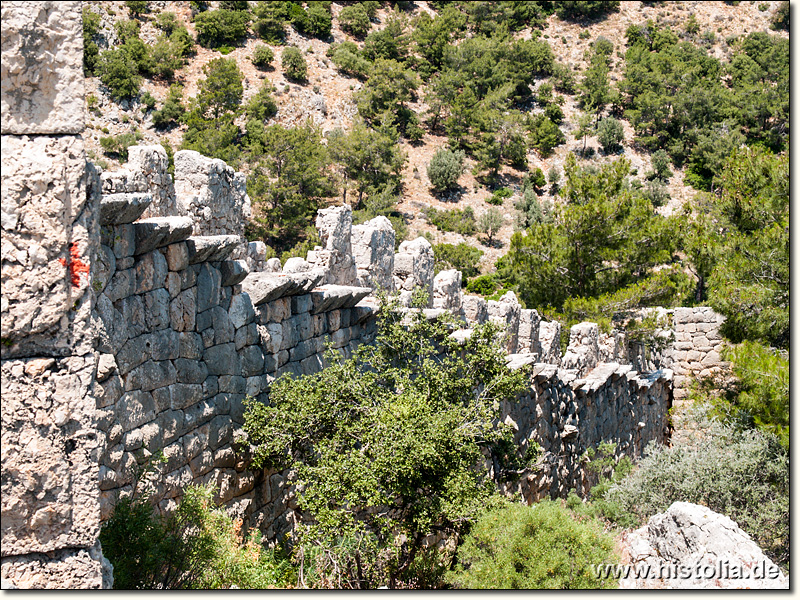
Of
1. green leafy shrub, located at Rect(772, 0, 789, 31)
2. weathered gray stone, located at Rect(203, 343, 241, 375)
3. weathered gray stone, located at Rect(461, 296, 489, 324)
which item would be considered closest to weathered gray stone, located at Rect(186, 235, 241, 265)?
weathered gray stone, located at Rect(203, 343, 241, 375)

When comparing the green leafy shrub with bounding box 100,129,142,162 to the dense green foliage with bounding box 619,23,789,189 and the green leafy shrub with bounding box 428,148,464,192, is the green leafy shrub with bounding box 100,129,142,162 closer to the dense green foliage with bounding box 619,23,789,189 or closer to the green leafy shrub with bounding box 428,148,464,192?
the green leafy shrub with bounding box 428,148,464,192

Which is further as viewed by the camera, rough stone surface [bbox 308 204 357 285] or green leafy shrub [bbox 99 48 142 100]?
green leafy shrub [bbox 99 48 142 100]

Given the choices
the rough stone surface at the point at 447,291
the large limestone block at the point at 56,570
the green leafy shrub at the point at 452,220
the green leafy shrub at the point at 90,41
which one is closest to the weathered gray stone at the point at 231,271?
the large limestone block at the point at 56,570

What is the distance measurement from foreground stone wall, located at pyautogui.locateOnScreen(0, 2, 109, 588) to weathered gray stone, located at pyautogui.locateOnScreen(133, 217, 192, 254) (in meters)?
2.46

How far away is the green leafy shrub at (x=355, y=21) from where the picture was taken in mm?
51656

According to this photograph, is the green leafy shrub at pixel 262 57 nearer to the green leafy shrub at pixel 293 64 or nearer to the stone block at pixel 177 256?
the green leafy shrub at pixel 293 64

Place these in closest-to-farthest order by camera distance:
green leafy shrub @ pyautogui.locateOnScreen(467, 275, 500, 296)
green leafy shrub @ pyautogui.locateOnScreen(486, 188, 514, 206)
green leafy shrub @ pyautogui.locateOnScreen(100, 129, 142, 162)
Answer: green leafy shrub @ pyautogui.locateOnScreen(467, 275, 500, 296) → green leafy shrub @ pyautogui.locateOnScreen(100, 129, 142, 162) → green leafy shrub @ pyautogui.locateOnScreen(486, 188, 514, 206)

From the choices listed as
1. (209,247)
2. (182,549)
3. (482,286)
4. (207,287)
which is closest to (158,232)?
(209,247)

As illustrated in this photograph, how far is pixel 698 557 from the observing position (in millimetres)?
7254

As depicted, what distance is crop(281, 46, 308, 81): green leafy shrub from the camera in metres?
43.6

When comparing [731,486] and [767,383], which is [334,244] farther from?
[731,486]

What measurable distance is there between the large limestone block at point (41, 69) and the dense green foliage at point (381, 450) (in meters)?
4.04

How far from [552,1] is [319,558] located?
6184cm

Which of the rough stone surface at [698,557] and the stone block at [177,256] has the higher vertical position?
the stone block at [177,256]
